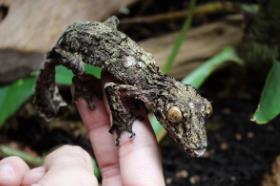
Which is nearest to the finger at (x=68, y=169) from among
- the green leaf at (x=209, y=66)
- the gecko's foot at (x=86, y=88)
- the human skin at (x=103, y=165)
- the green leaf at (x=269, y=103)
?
the human skin at (x=103, y=165)

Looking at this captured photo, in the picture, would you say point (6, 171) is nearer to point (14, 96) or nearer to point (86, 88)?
point (86, 88)

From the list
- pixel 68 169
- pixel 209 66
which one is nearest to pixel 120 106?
pixel 68 169

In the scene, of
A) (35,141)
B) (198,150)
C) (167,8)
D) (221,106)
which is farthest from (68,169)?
(167,8)

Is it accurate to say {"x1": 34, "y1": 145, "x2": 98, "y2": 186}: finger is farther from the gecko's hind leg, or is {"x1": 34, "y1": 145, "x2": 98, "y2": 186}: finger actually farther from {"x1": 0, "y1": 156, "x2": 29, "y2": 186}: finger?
the gecko's hind leg

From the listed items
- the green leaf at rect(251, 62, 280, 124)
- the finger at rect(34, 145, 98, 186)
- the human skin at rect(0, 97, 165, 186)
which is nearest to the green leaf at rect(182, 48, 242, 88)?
the green leaf at rect(251, 62, 280, 124)

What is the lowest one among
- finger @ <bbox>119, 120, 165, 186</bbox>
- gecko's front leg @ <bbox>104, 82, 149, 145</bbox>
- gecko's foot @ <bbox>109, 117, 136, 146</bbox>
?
finger @ <bbox>119, 120, 165, 186</bbox>
